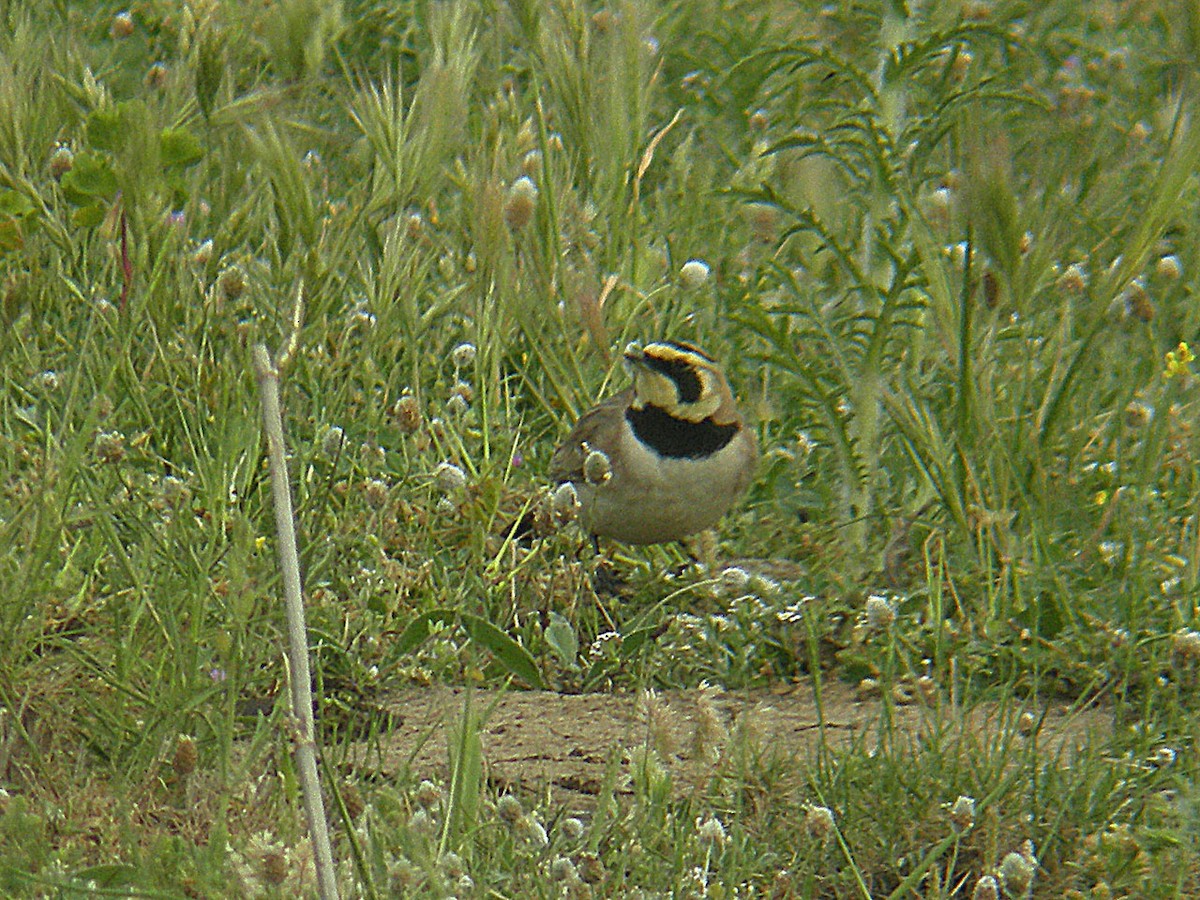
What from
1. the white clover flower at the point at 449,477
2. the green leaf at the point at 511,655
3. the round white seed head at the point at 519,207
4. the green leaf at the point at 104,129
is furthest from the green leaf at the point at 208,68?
the green leaf at the point at 511,655

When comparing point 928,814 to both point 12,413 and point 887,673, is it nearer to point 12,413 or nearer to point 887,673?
point 887,673

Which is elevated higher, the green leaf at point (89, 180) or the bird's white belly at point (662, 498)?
the green leaf at point (89, 180)

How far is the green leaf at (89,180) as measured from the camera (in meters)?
4.49

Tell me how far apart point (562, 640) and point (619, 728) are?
15.6 inches

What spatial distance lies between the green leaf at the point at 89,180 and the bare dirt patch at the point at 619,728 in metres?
1.54

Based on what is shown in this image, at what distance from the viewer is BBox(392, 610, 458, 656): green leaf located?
382cm

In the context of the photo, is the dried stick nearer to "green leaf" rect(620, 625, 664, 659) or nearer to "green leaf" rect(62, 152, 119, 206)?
"green leaf" rect(620, 625, 664, 659)

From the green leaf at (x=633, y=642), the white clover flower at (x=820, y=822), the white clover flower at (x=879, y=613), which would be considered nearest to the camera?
the white clover flower at (x=820, y=822)

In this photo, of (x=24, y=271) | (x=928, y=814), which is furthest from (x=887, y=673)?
(x=24, y=271)

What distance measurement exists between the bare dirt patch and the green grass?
58 mm

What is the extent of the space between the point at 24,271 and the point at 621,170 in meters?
1.56

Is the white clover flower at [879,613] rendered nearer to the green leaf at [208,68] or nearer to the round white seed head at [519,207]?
the round white seed head at [519,207]

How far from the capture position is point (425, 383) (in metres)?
5.12

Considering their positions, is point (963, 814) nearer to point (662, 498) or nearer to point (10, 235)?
point (662, 498)
